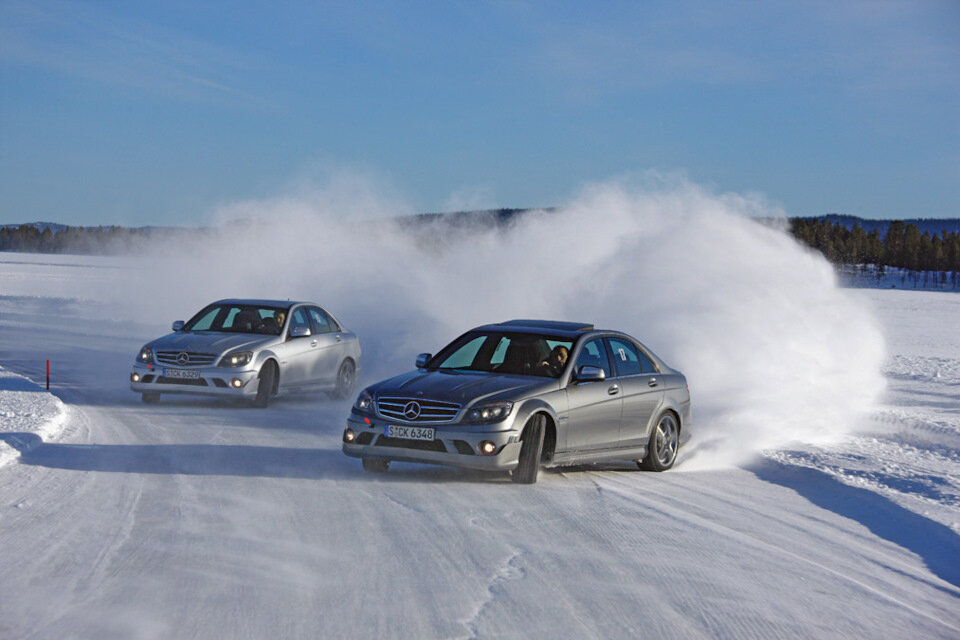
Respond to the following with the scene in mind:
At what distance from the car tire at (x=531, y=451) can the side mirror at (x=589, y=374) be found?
0.68m

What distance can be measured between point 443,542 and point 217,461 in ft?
12.7

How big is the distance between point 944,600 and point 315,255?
37.4 meters

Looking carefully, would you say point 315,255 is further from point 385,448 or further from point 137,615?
point 137,615

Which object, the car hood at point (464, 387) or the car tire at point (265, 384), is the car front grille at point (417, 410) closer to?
the car hood at point (464, 387)

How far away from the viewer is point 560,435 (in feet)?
31.0

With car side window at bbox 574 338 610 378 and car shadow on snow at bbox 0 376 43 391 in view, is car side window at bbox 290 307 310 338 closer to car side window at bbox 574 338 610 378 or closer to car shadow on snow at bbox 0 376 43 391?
car shadow on snow at bbox 0 376 43 391

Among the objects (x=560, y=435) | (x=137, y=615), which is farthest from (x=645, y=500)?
(x=137, y=615)

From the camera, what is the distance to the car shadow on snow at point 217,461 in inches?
372

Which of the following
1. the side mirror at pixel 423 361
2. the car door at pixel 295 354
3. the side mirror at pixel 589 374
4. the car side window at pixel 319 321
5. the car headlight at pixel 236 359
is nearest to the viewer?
the side mirror at pixel 589 374

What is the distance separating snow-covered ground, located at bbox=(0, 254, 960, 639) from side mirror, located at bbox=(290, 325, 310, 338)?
311 cm

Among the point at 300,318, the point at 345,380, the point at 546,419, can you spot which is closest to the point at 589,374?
the point at 546,419

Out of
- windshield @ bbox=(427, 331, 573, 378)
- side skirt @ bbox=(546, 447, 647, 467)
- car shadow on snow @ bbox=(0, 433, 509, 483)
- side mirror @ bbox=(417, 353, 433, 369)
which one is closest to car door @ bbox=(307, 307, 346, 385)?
car shadow on snow @ bbox=(0, 433, 509, 483)

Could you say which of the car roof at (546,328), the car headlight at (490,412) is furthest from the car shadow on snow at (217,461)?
the car roof at (546,328)

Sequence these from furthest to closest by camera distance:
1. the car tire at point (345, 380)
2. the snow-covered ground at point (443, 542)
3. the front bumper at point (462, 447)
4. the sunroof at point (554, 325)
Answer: the car tire at point (345, 380)
the sunroof at point (554, 325)
the front bumper at point (462, 447)
the snow-covered ground at point (443, 542)
